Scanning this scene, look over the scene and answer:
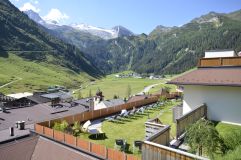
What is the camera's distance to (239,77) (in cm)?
2228

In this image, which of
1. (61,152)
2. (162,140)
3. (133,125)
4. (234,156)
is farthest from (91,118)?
(234,156)

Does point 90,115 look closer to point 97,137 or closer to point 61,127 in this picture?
point 61,127

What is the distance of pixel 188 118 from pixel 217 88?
14.5ft

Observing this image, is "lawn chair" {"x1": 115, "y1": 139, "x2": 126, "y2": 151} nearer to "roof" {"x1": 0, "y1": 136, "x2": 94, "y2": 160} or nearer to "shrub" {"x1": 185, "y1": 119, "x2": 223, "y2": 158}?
"roof" {"x1": 0, "y1": 136, "x2": 94, "y2": 160}

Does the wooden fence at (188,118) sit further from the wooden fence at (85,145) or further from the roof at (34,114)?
the roof at (34,114)

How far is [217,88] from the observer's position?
23.3 meters

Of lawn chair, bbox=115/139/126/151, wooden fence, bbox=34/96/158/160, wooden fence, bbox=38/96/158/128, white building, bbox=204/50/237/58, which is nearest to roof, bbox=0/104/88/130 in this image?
wooden fence, bbox=38/96/158/128

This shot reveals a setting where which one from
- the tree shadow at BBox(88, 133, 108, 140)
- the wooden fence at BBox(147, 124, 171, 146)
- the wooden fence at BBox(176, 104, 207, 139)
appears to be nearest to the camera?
the wooden fence at BBox(147, 124, 171, 146)

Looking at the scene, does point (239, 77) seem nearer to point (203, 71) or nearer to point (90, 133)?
point (203, 71)

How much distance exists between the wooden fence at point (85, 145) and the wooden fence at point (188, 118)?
12.8 ft

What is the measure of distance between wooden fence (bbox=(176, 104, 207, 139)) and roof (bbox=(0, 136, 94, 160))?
398 inches

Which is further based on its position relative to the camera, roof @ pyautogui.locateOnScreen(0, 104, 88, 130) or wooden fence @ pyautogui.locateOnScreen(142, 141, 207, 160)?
roof @ pyautogui.locateOnScreen(0, 104, 88, 130)

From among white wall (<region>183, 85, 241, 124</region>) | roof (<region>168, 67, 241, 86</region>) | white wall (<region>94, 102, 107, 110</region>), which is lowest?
white wall (<region>94, 102, 107, 110</region>)

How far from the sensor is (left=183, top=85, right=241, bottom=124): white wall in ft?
73.5
